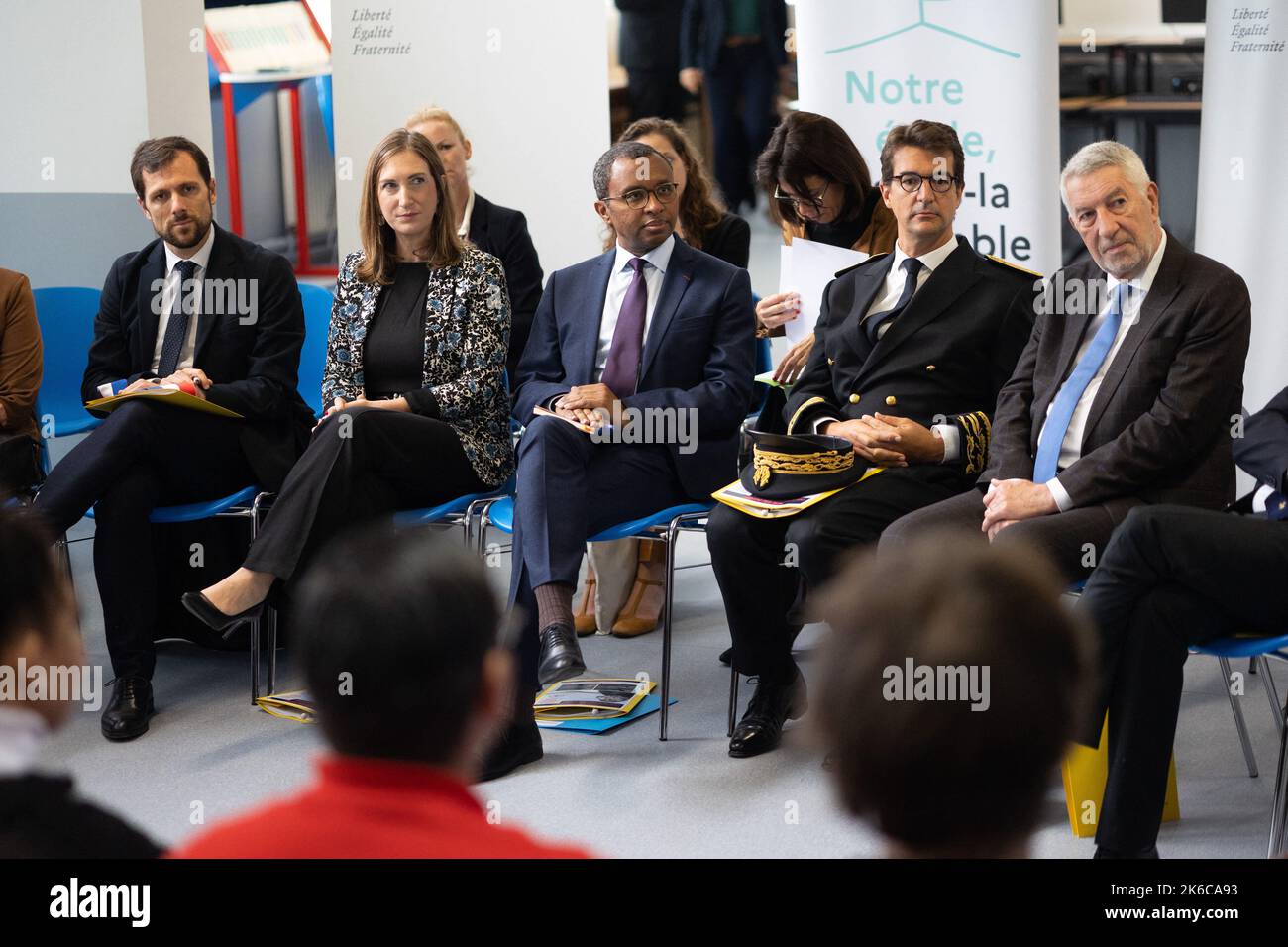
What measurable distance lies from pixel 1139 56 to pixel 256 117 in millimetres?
4552

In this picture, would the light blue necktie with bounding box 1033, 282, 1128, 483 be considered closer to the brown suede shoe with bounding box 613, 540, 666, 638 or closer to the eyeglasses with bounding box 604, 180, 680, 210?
the eyeglasses with bounding box 604, 180, 680, 210

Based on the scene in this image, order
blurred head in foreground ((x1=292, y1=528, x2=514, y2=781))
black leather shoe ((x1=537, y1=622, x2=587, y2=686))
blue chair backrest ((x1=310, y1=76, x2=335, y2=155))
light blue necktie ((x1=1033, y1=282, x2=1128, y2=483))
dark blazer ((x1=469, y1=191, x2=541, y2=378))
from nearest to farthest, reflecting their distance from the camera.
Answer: blurred head in foreground ((x1=292, y1=528, x2=514, y2=781))
light blue necktie ((x1=1033, y1=282, x2=1128, y2=483))
black leather shoe ((x1=537, y1=622, x2=587, y2=686))
dark blazer ((x1=469, y1=191, x2=541, y2=378))
blue chair backrest ((x1=310, y1=76, x2=335, y2=155))

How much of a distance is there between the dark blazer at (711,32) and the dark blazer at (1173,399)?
4.19 m

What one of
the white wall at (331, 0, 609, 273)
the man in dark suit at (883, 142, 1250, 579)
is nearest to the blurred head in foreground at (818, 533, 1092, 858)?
the man in dark suit at (883, 142, 1250, 579)

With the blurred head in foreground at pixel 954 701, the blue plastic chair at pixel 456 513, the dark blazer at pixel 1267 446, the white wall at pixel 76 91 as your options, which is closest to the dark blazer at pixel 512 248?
the blue plastic chair at pixel 456 513

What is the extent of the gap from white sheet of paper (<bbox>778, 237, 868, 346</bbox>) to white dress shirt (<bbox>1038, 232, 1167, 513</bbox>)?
0.85 m

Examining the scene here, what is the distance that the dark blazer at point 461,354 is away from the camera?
12.9ft

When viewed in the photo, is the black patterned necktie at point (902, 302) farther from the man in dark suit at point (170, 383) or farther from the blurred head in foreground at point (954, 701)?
the blurred head in foreground at point (954, 701)

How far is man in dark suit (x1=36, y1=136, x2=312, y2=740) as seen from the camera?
387cm

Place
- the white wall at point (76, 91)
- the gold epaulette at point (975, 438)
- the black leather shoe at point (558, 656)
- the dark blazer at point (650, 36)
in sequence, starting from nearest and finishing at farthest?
1. the black leather shoe at point (558, 656)
2. the gold epaulette at point (975, 438)
3. the white wall at point (76, 91)
4. the dark blazer at point (650, 36)

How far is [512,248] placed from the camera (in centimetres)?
471

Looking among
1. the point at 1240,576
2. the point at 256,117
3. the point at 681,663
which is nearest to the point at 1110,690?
the point at 1240,576

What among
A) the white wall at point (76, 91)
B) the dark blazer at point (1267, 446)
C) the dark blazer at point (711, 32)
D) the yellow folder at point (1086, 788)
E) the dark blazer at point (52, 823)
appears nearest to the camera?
the dark blazer at point (52, 823)
